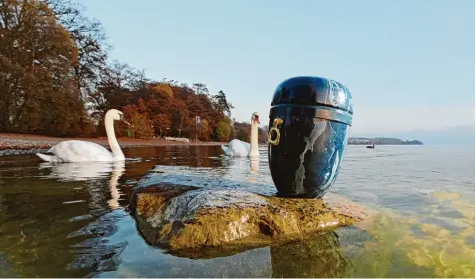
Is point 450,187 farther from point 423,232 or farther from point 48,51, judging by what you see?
point 48,51

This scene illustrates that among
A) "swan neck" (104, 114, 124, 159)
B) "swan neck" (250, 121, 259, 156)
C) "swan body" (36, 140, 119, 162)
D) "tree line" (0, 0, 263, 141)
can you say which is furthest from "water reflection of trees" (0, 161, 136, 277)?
"tree line" (0, 0, 263, 141)

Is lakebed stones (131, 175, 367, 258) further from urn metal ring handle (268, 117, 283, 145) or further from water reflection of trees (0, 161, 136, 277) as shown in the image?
urn metal ring handle (268, 117, 283, 145)

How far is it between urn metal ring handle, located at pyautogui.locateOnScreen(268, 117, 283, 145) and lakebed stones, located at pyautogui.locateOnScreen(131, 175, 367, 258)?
22.9 inches

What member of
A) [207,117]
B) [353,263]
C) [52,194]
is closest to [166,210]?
[353,263]

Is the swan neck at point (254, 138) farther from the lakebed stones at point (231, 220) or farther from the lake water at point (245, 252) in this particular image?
the lakebed stones at point (231, 220)

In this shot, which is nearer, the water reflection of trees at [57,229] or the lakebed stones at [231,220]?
the water reflection of trees at [57,229]

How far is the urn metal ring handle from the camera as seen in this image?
11.2 ft

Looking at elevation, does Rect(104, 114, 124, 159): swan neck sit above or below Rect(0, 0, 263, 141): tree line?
below

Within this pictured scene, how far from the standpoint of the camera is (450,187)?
616 cm

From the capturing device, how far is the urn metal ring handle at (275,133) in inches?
135

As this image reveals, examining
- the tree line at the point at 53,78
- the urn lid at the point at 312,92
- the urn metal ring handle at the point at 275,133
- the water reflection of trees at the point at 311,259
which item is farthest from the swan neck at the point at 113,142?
the tree line at the point at 53,78

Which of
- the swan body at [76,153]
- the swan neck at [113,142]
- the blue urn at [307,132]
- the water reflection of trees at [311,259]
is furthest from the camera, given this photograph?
the swan neck at [113,142]

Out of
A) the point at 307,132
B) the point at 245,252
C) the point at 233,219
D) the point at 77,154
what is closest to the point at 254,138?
the point at 77,154

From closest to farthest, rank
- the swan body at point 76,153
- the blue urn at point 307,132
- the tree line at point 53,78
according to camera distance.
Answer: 1. the blue urn at point 307,132
2. the swan body at point 76,153
3. the tree line at point 53,78
